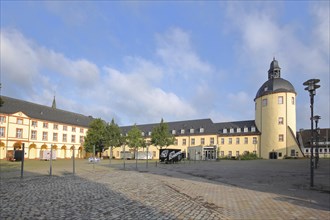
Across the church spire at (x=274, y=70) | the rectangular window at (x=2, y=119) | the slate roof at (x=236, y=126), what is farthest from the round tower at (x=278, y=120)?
the rectangular window at (x=2, y=119)

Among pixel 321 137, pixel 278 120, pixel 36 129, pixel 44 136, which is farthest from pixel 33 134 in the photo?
pixel 321 137

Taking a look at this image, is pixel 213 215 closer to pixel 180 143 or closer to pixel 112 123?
pixel 112 123

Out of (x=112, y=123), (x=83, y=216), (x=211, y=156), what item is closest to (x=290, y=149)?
(x=211, y=156)

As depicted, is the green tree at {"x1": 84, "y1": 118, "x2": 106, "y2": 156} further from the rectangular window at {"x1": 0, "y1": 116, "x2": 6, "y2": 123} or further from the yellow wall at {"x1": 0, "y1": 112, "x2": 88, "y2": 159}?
the rectangular window at {"x1": 0, "y1": 116, "x2": 6, "y2": 123}

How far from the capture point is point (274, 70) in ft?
241

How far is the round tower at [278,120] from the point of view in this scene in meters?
66.8

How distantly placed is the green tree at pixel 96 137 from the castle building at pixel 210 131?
11.8 metres

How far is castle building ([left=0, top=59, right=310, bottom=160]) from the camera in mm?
66500

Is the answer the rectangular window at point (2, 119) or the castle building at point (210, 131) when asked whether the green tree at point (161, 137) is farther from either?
the rectangular window at point (2, 119)

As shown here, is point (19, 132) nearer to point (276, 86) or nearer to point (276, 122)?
point (276, 122)

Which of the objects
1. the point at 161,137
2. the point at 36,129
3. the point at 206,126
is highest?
the point at 206,126

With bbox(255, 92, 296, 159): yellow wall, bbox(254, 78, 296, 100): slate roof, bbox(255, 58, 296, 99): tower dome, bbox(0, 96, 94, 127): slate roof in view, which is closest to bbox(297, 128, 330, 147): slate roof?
bbox(255, 92, 296, 159): yellow wall

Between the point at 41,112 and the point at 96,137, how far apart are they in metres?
19.7

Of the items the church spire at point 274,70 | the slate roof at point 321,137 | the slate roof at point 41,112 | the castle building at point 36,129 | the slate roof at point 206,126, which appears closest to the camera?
the castle building at point 36,129
